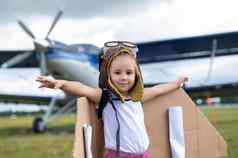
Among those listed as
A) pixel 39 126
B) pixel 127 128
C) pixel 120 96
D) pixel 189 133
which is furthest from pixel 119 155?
pixel 39 126

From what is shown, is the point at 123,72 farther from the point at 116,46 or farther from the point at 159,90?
the point at 159,90

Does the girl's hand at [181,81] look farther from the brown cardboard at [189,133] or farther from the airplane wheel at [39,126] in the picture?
the airplane wheel at [39,126]

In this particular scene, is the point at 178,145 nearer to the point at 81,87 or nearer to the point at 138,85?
the point at 138,85

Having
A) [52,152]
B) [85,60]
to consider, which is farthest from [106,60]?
[85,60]

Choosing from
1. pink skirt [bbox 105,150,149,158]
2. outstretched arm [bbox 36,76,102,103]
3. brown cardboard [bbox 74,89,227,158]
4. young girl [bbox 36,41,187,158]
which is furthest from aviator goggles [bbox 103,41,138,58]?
pink skirt [bbox 105,150,149,158]

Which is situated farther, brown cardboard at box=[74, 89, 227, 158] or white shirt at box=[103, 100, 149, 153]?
brown cardboard at box=[74, 89, 227, 158]

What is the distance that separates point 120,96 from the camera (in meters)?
2.31

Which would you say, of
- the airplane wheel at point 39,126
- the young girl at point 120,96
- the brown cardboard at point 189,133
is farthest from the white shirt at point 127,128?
the airplane wheel at point 39,126

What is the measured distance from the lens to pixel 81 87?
Result: 2.29 metres

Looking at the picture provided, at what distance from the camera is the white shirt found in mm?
2266

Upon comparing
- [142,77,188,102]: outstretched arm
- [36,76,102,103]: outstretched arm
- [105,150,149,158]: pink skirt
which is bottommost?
[105,150,149,158]: pink skirt

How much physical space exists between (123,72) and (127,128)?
0.75 feet

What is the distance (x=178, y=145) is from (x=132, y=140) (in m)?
0.23

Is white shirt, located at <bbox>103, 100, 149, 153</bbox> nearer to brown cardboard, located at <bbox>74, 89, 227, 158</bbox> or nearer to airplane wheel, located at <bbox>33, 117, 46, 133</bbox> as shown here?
brown cardboard, located at <bbox>74, 89, 227, 158</bbox>
